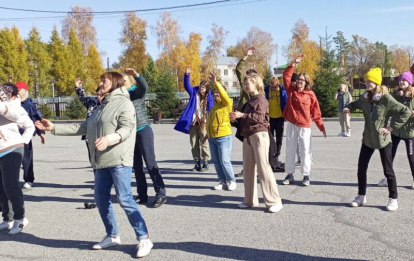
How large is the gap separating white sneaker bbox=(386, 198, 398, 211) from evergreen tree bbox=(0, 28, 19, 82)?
125ft

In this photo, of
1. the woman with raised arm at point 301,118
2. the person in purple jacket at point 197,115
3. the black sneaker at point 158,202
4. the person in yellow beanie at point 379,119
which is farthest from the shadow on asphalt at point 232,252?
the person in purple jacket at point 197,115

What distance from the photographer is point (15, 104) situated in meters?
5.49

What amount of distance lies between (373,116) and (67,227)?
4.20 metres

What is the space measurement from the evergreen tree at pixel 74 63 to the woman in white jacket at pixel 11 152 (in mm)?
39177

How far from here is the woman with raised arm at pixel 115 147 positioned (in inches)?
175

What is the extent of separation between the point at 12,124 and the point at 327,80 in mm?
21722

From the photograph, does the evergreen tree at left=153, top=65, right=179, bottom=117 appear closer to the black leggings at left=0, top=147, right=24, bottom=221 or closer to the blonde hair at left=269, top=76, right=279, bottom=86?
the blonde hair at left=269, top=76, right=279, bottom=86

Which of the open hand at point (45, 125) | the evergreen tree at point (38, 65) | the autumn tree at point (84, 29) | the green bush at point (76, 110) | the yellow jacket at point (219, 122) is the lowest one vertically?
the green bush at point (76, 110)

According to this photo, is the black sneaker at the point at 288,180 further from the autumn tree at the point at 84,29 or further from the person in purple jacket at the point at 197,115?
the autumn tree at the point at 84,29

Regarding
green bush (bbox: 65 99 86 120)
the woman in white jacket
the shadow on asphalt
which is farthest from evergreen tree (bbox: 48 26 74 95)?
the shadow on asphalt

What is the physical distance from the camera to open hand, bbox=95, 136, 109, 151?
408 cm

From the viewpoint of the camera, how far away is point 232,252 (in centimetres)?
454

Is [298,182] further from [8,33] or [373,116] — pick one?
[8,33]

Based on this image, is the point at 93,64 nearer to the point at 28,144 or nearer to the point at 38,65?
the point at 38,65
